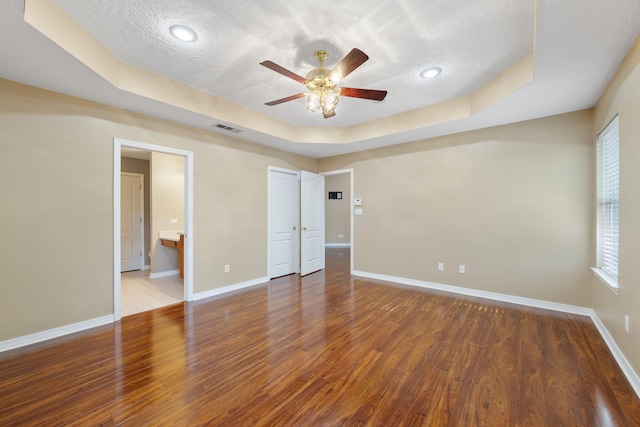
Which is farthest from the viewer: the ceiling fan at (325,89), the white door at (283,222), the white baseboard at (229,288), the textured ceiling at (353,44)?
the white door at (283,222)

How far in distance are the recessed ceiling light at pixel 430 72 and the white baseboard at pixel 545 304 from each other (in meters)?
3.07

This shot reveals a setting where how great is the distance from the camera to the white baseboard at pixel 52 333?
246 centimetres

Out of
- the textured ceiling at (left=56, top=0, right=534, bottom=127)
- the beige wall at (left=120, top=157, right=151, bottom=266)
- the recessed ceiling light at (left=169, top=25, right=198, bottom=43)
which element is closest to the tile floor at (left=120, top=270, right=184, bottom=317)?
the beige wall at (left=120, top=157, right=151, bottom=266)

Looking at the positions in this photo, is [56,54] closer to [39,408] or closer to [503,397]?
[39,408]

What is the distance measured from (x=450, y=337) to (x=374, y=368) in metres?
1.04

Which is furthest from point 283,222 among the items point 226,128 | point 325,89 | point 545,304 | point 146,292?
point 545,304

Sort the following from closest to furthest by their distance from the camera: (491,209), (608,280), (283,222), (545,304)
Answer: (608,280)
(545,304)
(491,209)
(283,222)

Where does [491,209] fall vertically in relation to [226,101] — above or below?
below

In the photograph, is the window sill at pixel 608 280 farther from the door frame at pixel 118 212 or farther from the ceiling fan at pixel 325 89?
the door frame at pixel 118 212

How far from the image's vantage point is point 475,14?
200 centimetres

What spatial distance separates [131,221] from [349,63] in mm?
6064

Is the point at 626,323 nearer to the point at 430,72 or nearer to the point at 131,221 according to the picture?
the point at 430,72

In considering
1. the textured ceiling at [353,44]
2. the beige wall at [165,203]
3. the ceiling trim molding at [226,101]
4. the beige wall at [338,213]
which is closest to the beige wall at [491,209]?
the textured ceiling at [353,44]

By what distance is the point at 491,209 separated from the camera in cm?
388
